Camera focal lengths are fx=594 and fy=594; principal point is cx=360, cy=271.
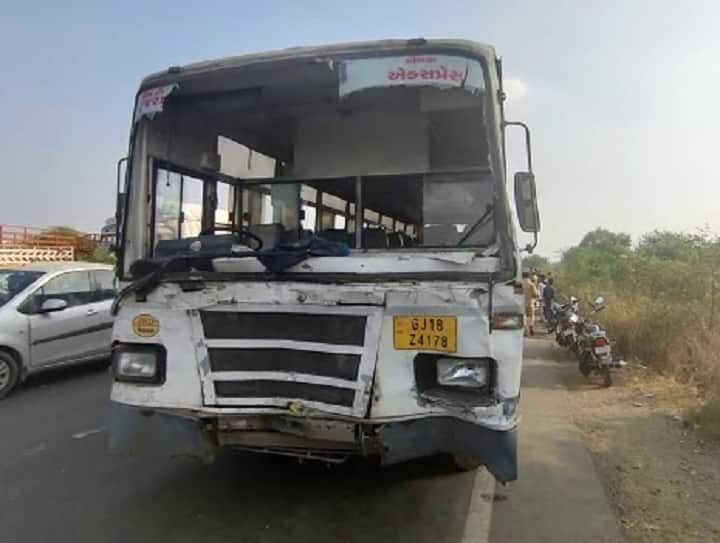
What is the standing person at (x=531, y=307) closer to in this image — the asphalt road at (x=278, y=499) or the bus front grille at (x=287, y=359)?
the asphalt road at (x=278, y=499)

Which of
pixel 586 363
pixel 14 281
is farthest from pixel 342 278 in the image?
pixel 586 363

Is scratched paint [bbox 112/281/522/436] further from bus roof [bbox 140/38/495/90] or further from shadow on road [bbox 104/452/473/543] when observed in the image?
bus roof [bbox 140/38/495/90]

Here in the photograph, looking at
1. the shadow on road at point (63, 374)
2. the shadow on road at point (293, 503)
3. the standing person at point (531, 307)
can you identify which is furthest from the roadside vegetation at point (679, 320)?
the shadow on road at point (63, 374)

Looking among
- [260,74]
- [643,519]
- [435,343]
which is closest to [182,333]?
[435,343]

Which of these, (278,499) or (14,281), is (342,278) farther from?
(14,281)

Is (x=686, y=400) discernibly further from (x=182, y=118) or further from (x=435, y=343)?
(x=182, y=118)

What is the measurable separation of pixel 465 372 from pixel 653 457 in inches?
130

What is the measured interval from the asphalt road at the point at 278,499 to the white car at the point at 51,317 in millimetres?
2074

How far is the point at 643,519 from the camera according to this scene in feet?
13.3

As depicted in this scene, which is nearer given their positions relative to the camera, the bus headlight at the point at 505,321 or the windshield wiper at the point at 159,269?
the bus headlight at the point at 505,321

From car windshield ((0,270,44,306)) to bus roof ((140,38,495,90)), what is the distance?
5.15 metres

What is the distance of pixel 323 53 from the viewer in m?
3.64

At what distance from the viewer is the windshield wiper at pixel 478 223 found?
12.0 feet

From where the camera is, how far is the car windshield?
7.78 meters
